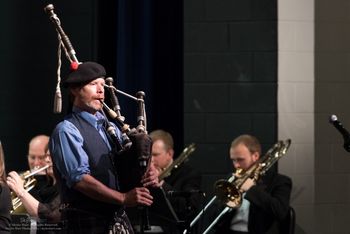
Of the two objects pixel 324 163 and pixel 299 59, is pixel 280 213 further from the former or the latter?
pixel 299 59

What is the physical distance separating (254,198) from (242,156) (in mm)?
421

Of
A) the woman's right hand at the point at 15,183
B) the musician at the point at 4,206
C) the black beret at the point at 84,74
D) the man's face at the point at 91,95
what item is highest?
the black beret at the point at 84,74

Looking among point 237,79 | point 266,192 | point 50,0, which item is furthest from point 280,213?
point 50,0

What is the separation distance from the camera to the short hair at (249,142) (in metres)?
7.39

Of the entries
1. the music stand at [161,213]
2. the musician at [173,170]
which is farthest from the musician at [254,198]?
the music stand at [161,213]

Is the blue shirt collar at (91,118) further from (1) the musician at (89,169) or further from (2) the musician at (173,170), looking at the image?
(2) the musician at (173,170)

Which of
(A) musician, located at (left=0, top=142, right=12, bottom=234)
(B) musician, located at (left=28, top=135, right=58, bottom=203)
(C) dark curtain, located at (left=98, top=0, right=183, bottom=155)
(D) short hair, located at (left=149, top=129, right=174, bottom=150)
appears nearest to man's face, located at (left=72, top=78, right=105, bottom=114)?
(A) musician, located at (left=0, top=142, right=12, bottom=234)

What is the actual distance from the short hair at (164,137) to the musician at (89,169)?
244 centimetres

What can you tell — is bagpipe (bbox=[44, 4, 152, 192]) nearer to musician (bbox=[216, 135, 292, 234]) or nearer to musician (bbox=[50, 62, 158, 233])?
musician (bbox=[50, 62, 158, 233])

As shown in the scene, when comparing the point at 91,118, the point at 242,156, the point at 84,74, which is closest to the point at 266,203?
the point at 242,156

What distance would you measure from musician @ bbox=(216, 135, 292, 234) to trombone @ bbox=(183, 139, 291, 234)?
1.6 inches

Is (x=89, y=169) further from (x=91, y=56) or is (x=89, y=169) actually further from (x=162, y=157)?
(x=91, y=56)

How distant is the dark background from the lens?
8000mm

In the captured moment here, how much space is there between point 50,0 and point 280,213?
288 centimetres
